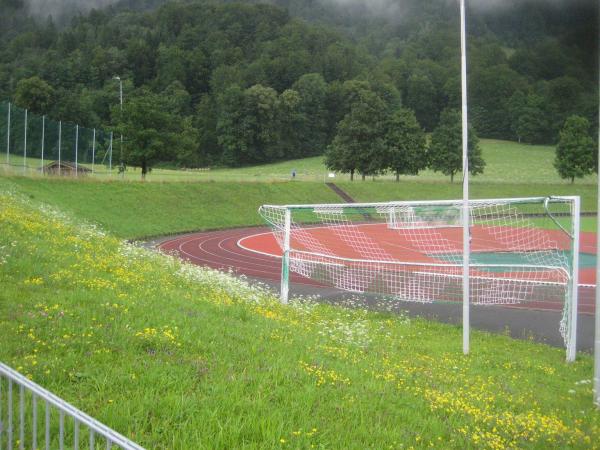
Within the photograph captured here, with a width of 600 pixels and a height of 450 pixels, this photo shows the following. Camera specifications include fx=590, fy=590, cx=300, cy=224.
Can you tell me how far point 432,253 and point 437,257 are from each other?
2.55 metres

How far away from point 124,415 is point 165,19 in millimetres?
133607

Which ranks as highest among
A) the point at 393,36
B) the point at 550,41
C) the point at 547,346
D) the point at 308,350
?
the point at 393,36

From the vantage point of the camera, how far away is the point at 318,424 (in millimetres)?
4469

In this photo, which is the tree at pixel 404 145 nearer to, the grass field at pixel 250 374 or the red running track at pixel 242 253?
the red running track at pixel 242 253

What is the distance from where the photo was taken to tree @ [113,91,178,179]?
139 feet

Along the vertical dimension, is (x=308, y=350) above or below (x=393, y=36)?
below

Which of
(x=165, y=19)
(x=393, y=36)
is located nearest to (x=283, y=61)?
Answer: (x=393, y=36)

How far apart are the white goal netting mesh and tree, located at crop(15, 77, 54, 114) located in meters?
56.6

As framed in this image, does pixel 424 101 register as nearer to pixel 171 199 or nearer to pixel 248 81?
pixel 248 81

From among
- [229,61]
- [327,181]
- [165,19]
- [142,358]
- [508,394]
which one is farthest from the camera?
[165,19]

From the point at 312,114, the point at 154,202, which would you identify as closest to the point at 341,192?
the point at 154,202

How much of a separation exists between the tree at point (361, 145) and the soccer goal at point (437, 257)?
2776cm

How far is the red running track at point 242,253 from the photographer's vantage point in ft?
59.3

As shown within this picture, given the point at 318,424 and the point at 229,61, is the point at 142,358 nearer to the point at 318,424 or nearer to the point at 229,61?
the point at 318,424
